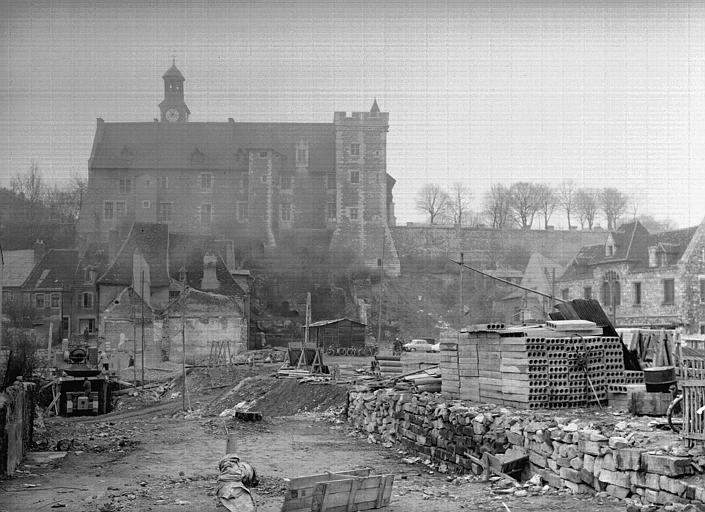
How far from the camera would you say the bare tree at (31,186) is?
60.5m

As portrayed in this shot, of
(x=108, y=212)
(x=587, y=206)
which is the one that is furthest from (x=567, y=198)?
(x=108, y=212)

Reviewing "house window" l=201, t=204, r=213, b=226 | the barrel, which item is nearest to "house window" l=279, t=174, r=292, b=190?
"house window" l=201, t=204, r=213, b=226

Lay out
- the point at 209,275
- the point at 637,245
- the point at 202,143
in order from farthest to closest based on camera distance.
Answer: the point at 202,143 < the point at 209,275 < the point at 637,245

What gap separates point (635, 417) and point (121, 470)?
9.15m

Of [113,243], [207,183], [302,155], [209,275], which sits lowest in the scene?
[209,275]

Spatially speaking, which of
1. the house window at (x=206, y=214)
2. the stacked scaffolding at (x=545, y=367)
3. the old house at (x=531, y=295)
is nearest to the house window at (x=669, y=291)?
the old house at (x=531, y=295)

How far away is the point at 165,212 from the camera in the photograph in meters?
75.5

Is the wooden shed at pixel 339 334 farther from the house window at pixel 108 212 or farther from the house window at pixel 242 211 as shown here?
the house window at pixel 108 212

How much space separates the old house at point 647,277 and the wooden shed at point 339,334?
1492cm

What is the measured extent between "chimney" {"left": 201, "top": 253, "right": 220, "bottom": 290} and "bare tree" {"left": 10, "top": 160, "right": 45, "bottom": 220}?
52.1 feet

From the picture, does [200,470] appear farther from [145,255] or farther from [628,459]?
[145,255]

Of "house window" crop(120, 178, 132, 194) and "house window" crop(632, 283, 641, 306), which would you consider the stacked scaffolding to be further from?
"house window" crop(120, 178, 132, 194)

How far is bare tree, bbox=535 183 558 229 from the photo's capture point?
88.3m

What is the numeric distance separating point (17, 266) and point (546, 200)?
184 ft
